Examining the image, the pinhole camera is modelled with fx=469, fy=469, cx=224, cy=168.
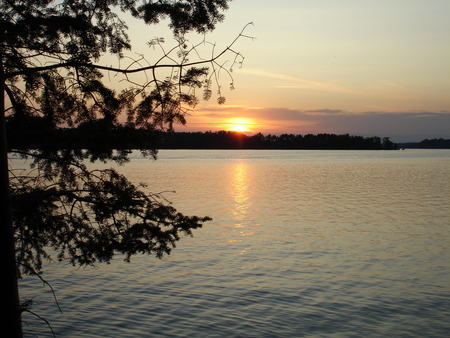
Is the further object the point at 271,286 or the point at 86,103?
the point at 271,286

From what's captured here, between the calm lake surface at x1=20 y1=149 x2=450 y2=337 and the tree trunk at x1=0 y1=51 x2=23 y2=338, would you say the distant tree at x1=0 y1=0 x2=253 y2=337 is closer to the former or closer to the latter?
the tree trunk at x1=0 y1=51 x2=23 y2=338

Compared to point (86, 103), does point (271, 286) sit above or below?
below

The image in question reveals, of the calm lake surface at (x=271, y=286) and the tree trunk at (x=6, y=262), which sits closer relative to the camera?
the tree trunk at (x=6, y=262)

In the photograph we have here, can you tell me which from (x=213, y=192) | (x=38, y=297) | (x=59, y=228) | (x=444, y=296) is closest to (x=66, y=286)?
(x=38, y=297)

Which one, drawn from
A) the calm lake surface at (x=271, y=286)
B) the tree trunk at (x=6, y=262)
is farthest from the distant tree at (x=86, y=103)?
the calm lake surface at (x=271, y=286)

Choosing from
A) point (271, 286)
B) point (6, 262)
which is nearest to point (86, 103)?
point (6, 262)

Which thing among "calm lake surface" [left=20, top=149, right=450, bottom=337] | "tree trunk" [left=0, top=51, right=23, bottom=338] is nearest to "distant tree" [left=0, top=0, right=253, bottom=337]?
"tree trunk" [left=0, top=51, right=23, bottom=338]

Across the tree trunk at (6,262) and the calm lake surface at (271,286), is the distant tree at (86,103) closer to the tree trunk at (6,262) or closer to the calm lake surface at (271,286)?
the tree trunk at (6,262)

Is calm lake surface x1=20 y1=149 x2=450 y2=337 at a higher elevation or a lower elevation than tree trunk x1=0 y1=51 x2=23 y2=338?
lower

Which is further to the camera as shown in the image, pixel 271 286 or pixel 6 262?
pixel 271 286

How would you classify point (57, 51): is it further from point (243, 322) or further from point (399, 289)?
point (399, 289)

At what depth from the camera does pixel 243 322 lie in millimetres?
10742

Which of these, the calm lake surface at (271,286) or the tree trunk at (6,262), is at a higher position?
the tree trunk at (6,262)

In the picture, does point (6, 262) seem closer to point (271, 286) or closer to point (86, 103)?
point (86, 103)
